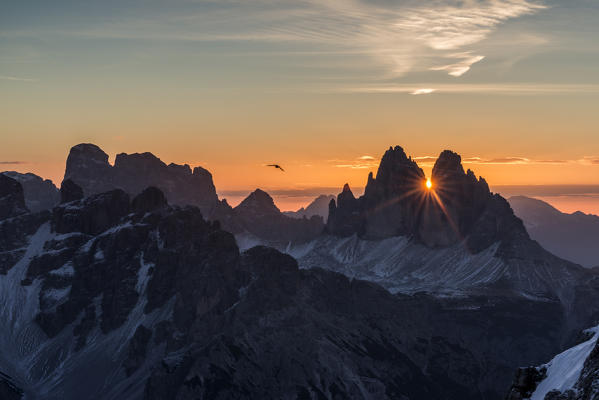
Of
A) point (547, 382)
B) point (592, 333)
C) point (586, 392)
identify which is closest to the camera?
point (586, 392)

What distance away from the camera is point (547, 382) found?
129500 mm

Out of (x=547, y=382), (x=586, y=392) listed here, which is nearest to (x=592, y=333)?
(x=547, y=382)

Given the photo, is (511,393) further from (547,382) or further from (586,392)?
(586,392)

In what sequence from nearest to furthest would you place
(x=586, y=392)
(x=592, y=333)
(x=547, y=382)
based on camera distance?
(x=586, y=392), (x=547, y=382), (x=592, y=333)

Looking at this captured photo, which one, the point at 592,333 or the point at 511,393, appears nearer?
the point at 511,393

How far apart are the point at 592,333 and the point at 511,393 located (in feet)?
132

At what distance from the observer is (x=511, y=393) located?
12988cm

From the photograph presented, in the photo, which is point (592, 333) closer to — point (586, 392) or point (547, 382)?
point (547, 382)

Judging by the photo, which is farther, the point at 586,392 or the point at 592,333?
the point at 592,333

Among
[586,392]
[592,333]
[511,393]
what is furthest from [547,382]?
[592,333]

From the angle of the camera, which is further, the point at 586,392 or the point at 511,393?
the point at 511,393

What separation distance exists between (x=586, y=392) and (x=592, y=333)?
53860 mm

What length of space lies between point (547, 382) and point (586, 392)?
671 inches

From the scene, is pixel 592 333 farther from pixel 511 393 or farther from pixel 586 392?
pixel 586 392
